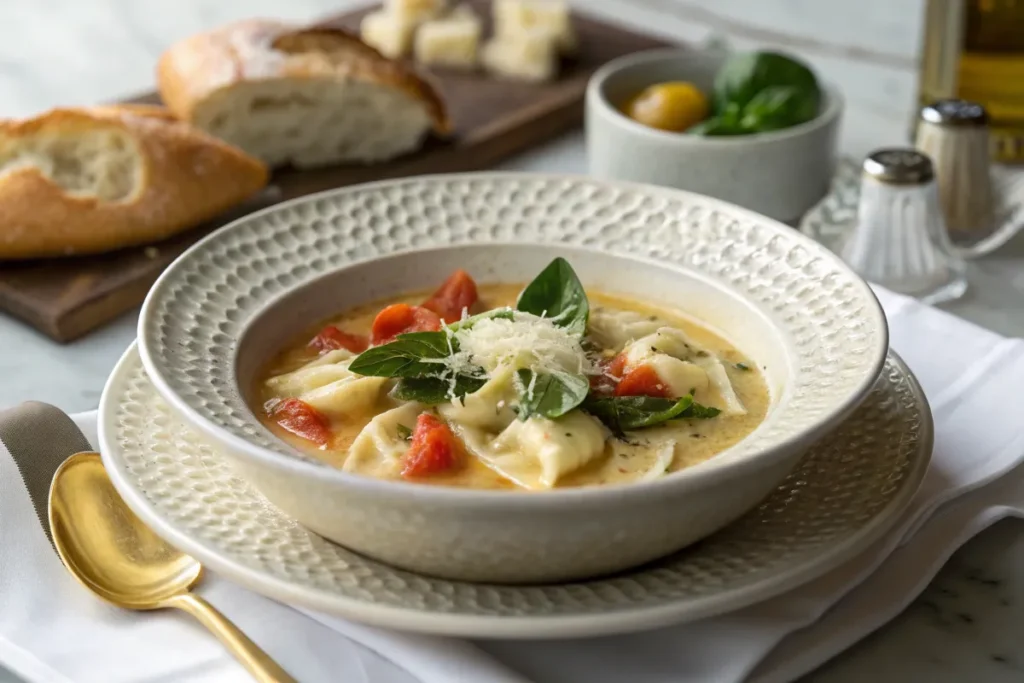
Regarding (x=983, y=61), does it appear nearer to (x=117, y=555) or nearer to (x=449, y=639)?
(x=449, y=639)

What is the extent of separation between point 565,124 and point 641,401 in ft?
7.73

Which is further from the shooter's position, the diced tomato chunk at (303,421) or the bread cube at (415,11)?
the bread cube at (415,11)

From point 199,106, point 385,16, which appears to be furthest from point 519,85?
point 199,106

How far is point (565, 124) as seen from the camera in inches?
166

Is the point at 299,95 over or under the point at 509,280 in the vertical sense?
under

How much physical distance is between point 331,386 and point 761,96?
189 cm

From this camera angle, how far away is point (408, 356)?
202 cm

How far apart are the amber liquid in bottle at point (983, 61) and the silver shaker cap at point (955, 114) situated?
16.2 inches

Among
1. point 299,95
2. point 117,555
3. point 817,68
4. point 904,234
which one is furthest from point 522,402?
point 817,68

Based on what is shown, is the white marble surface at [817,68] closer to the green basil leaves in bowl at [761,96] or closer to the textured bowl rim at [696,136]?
the textured bowl rim at [696,136]

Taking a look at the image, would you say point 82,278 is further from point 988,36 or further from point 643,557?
point 988,36

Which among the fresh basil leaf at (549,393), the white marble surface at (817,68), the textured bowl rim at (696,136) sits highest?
the fresh basil leaf at (549,393)

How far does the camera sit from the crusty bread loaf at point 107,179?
10.2 ft

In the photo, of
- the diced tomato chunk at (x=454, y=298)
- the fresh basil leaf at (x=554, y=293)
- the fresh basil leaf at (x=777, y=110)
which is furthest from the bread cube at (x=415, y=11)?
the fresh basil leaf at (x=554, y=293)
